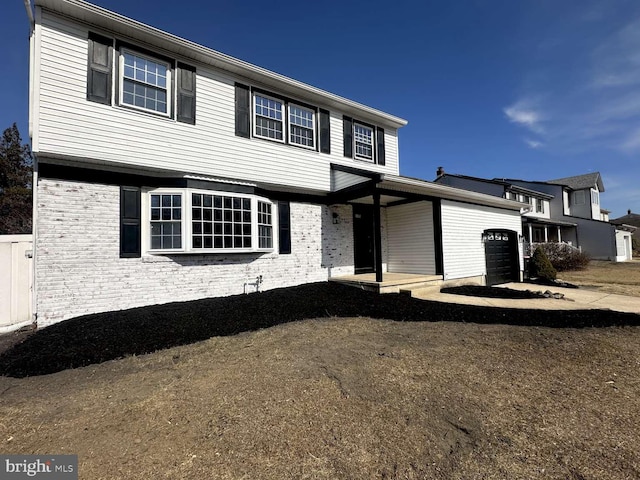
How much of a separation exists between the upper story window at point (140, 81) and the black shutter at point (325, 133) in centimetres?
419

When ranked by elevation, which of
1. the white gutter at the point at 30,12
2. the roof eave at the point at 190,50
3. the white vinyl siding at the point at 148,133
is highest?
the roof eave at the point at 190,50

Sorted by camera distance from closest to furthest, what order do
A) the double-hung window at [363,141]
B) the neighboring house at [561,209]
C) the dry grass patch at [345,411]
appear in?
1. the dry grass patch at [345,411]
2. the double-hung window at [363,141]
3. the neighboring house at [561,209]

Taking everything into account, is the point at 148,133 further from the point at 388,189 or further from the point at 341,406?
the point at 341,406

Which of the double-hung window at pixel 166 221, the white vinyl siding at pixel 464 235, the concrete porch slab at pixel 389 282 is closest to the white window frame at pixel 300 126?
the double-hung window at pixel 166 221

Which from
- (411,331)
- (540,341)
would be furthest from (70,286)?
(540,341)

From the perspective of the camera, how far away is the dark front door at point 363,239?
11.7m

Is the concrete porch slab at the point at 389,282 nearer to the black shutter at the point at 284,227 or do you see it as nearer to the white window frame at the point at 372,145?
the black shutter at the point at 284,227

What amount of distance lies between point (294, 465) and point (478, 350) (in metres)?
3.66

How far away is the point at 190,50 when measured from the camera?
800 cm

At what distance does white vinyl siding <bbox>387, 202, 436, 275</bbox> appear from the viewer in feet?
36.8

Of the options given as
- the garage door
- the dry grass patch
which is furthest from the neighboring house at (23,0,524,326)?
the dry grass patch

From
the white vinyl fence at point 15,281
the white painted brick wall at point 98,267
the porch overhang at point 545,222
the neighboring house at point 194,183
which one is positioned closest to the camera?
the white vinyl fence at point 15,281

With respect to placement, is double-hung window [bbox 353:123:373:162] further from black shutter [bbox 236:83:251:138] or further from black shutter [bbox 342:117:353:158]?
black shutter [bbox 236:83:251:138]

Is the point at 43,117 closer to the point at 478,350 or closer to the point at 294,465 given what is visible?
the point at 294,465
